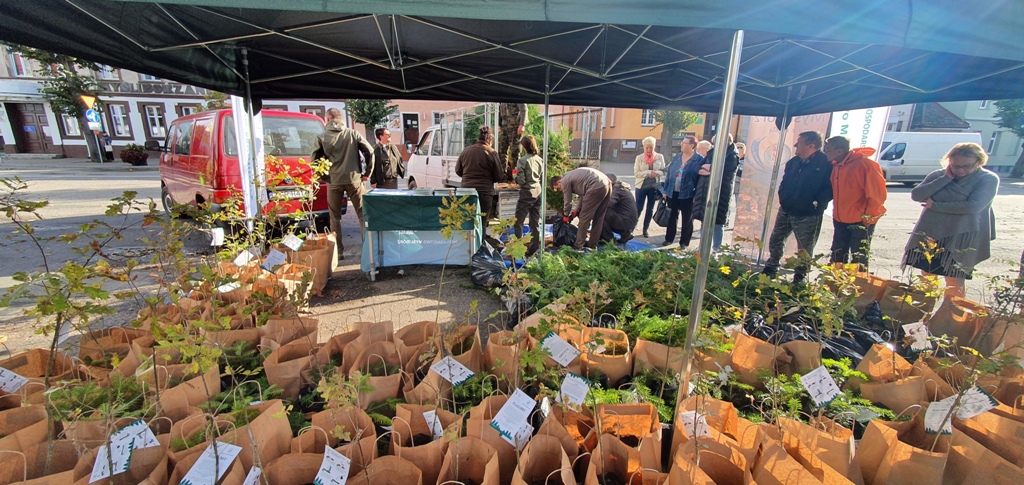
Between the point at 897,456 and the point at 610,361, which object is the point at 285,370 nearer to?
the point at 610,361

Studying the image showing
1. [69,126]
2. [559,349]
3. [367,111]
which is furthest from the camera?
[69,126]

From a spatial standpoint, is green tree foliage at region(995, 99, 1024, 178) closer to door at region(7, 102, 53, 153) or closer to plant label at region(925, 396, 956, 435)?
plant label at region(925, 396, 956, 435)

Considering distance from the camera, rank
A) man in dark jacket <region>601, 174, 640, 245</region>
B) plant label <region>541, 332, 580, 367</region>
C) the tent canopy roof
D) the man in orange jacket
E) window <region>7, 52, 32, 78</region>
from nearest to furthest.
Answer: the tent canopy roof → plant label <region>541, 332, 580, 367</region> → the man in orange jacket → man in dark jacket <region>601, 174, 640, 245</region> → window <region>7, 52, 32, 78</region>

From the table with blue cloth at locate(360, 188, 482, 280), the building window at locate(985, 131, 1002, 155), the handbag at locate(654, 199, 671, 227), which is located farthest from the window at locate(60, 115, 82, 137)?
the building window at locate(985, 131, 1002, 155)

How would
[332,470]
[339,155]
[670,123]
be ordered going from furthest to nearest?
[670,123] < [339,155] < [332,470]

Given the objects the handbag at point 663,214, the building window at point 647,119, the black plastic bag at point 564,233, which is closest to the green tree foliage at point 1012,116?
the building window at point 647,119

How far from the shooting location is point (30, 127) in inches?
926

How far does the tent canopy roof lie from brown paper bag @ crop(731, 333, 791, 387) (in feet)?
4.36

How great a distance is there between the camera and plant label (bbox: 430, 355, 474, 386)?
5.68ft

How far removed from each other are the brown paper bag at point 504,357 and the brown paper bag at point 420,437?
319mm

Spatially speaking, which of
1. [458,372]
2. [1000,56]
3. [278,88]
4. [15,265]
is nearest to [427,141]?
[278,88]

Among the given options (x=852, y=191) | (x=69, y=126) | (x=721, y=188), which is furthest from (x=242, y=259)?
(x=69, y=126)

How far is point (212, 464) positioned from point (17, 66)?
34.7 metres

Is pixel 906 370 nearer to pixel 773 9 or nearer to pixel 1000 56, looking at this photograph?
pixel 1000 56
